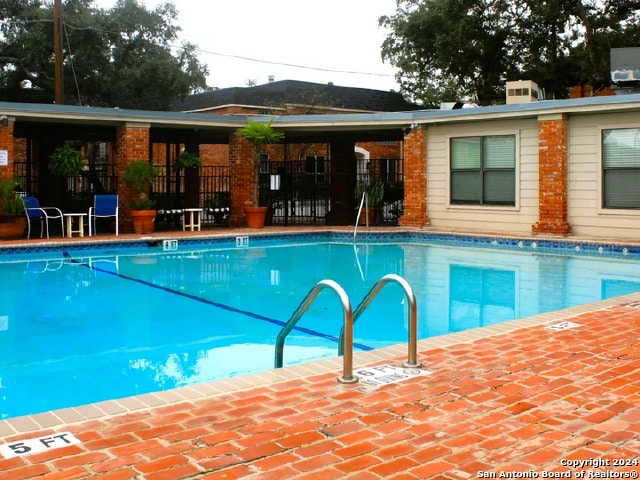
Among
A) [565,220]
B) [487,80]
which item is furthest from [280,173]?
[487,80]

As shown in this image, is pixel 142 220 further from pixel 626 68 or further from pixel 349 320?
pixel 349 320

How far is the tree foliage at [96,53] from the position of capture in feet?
75.3

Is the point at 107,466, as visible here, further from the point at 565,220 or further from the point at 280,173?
the point at 280,173

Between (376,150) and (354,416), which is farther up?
(376,150)

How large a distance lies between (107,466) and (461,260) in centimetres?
975

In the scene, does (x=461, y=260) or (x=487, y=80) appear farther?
(x=487, y=80)

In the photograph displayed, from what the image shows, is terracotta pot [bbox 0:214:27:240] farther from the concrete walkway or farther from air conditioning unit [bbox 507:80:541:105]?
air conditioning unit [bbox 507:80:541:105]

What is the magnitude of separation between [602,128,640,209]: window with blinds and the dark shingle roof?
17.7m

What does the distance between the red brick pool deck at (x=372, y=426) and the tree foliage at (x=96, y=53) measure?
21168 mm

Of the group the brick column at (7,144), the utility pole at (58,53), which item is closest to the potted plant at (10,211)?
the brick column at (7,144)

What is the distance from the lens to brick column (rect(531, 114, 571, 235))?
13.4 m

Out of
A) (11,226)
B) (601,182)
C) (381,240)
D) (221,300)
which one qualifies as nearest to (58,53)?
(11,226)

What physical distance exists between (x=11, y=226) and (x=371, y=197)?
27.3 feet

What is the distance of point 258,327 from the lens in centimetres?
682
